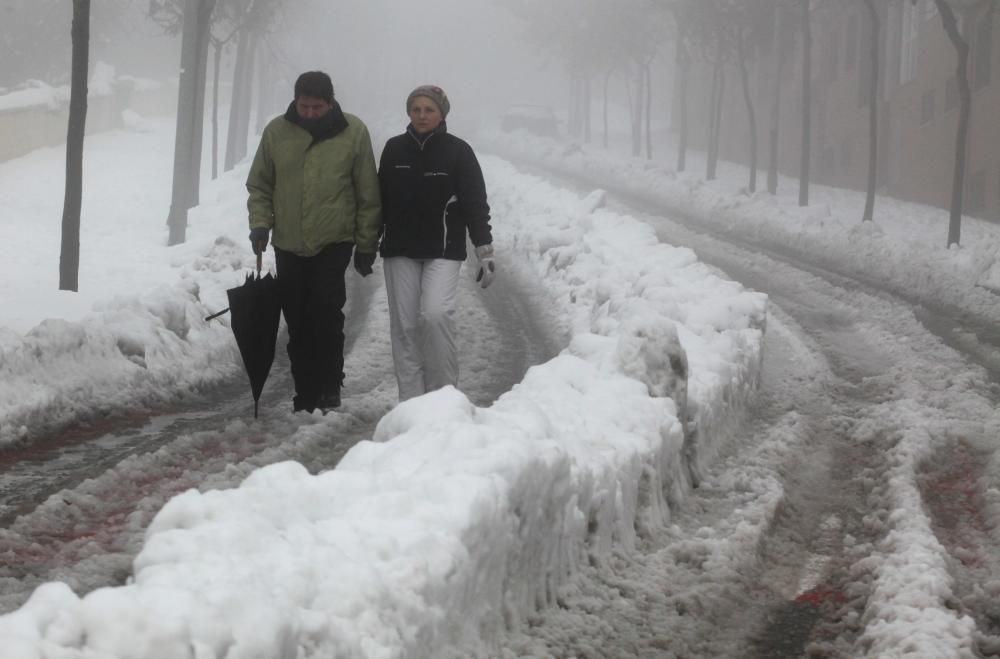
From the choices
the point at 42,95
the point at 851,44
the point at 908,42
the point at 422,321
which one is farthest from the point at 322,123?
the point at 42,95

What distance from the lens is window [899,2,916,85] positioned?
102 ft

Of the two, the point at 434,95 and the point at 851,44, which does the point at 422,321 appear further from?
the point at 851,44

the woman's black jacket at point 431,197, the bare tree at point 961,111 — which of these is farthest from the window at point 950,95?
the woman's black jacket at point 431,197

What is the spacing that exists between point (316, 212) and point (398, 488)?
3.77 metres

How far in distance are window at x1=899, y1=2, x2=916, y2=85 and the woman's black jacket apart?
25.6 meters

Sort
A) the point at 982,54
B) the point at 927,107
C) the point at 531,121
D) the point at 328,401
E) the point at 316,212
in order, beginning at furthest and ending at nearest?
the point at 531,121 < the point at 927,107 < the point at 982,54 < the point at 328,401 < the point at 316,212

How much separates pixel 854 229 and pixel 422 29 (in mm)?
67707

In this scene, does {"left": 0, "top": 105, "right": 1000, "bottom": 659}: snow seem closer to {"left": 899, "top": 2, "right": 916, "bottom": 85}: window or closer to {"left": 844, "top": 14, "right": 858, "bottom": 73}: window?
{"left": 899, "top": 2, "right": 916, "bottom": 85}: window

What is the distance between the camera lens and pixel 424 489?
3.96 m

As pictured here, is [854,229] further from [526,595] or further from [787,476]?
[526,595]

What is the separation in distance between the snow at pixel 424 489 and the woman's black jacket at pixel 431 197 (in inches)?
40.8

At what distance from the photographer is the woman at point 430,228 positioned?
7457 mm

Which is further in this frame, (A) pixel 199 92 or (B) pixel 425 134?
(A) pixel 199 92

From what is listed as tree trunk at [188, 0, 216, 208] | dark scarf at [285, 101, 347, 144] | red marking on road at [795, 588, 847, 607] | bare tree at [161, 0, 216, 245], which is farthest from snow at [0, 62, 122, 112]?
red marking on road at [795, 588, 847, 607]
